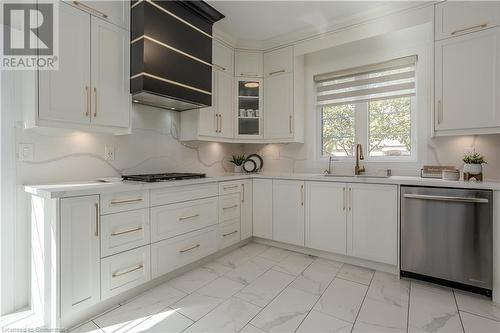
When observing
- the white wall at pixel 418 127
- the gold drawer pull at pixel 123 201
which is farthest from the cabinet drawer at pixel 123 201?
the white wall at pixel 418 127

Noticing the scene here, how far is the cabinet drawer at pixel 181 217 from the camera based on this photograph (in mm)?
2156

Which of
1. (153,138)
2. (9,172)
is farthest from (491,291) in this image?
(9,172)

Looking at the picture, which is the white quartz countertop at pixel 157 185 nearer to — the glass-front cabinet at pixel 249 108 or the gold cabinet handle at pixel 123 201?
the gold cabinet handle at pixel 123 201

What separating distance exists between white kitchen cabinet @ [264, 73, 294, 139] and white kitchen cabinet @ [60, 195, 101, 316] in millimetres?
2237

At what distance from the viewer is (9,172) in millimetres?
1809

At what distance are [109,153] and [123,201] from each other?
0.67 m

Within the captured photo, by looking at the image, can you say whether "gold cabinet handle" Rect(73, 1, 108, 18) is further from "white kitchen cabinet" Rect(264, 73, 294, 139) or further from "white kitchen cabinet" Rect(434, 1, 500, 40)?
"white kitchen cabinet" Rect(434, 1, 500, 40)

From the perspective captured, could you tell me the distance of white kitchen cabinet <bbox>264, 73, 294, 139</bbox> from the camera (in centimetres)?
328

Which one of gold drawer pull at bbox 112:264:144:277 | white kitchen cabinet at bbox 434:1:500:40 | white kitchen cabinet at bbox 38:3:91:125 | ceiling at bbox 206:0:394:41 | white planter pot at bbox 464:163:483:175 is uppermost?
ceiling at bbox 206:0:394:41

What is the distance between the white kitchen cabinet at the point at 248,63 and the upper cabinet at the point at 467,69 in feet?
6.33

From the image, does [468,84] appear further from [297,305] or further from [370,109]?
[297,305]

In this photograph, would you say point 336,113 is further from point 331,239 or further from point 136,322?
point 136,322

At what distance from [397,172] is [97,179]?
3.02m

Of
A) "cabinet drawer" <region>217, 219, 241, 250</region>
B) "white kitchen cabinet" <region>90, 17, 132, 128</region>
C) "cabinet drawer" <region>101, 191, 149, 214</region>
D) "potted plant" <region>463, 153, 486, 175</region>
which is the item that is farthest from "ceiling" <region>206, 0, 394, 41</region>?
"cabinet drawer" <region>217, 219, 241, 250</region>
